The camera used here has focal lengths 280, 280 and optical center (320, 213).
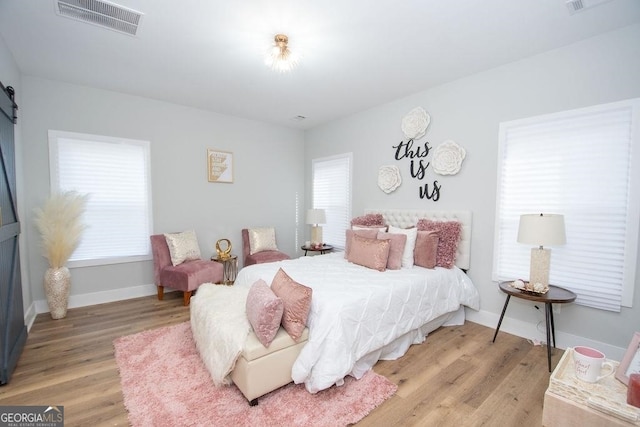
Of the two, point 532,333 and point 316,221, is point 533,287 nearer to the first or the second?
point 532,333

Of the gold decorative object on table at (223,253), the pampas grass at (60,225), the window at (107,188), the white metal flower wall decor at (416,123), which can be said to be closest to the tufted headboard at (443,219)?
the white metal flower wall decor at (416,123)

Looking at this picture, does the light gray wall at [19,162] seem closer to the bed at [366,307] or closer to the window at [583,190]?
the bed at [366,307]

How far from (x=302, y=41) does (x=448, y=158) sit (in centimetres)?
207

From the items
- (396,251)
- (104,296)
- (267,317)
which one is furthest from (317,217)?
(104,296)

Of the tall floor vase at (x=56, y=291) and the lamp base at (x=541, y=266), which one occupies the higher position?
the lamp base at (x=541, y=266)

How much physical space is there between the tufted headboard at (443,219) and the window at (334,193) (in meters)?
0.91

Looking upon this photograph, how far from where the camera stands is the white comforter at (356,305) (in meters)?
1.92

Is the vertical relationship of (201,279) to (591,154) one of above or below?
below

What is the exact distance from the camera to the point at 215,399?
6.20ft

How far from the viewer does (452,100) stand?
332 cm

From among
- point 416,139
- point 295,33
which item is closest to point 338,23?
point 295,33

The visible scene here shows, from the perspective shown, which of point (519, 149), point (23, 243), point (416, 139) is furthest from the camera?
point (416, 139)

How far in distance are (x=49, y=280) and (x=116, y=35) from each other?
2756 millimetres

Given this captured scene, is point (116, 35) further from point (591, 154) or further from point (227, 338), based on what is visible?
point (591, 154)
